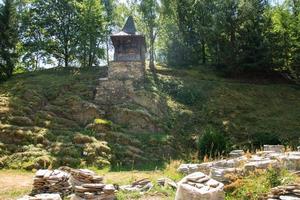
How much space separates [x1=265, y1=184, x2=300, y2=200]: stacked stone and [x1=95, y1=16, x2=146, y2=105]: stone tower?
1834 cm

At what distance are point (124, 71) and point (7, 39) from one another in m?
11.3

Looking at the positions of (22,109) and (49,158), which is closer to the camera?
(49,158)

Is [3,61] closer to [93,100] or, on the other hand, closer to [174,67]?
[93,100]

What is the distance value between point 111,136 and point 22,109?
622 cm

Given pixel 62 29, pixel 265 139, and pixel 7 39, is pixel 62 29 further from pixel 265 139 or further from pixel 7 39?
pixel 265 139

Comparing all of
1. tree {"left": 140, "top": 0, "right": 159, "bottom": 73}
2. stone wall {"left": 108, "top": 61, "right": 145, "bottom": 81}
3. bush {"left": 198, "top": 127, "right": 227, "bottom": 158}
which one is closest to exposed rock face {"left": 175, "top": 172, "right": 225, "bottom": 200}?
bush {"left": 198, "top": 127, "right": 227, "bottom": 158}

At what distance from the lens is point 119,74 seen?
29.3 m

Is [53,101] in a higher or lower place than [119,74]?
lower

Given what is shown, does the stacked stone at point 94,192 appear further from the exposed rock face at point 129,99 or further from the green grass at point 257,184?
the exposed rock face at point 129,99

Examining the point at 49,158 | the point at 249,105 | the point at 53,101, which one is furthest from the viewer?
the point at 249,105

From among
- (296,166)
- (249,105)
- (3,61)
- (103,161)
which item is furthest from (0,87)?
(296,166)

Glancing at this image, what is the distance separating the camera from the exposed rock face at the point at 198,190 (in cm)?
832

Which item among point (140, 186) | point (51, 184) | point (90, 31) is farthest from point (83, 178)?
point (90, 31)

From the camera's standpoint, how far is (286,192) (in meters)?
8.41
